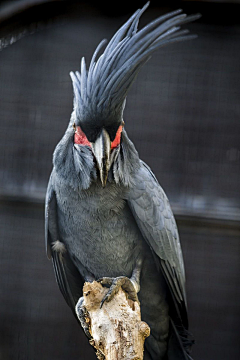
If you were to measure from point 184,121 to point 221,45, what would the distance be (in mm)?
499

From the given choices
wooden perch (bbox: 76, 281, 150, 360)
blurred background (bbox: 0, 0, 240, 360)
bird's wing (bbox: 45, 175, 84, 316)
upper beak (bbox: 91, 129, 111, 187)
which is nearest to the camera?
wooden perch (bbox: 76, 281, 150, 360)

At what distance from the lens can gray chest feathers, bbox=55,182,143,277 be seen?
1.46 m

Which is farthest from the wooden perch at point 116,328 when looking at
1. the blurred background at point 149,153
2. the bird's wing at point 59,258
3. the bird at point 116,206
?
the blurred background at point 149,153

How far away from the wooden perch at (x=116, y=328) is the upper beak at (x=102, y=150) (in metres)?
0.42

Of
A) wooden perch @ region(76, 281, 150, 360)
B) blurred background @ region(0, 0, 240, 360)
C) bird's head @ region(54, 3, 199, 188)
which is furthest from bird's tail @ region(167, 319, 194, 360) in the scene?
bird's head @ region(54, 3, 199, 188)

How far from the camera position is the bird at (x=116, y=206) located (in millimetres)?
1285

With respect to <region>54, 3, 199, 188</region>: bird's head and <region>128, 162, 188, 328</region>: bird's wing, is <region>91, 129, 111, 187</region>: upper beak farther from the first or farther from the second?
<region>128, 162, 188, 328</region>: bird's wing

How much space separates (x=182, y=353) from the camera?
1.66 m

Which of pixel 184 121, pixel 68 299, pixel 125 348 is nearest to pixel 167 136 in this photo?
pixel 184 121

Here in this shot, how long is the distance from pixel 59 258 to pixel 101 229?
0.31m

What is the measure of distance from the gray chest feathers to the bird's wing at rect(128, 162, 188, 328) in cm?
6

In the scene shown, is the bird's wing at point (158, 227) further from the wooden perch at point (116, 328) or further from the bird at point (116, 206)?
the wooden perch at point (116, 328)

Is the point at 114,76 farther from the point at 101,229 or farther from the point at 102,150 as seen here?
the point at 101,229

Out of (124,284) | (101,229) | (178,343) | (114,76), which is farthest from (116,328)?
(114,76)
